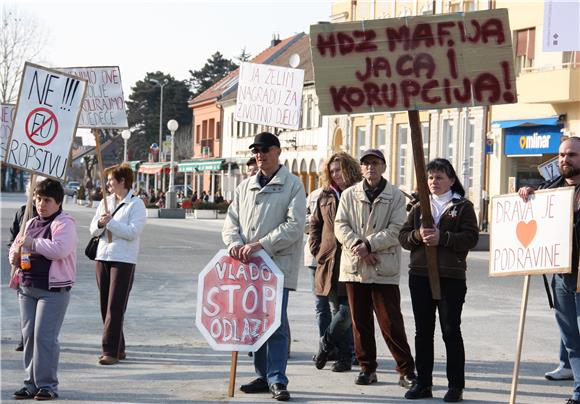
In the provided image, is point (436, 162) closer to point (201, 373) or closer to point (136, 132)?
point (201, 373)

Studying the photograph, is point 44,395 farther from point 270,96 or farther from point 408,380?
A: point 270,96

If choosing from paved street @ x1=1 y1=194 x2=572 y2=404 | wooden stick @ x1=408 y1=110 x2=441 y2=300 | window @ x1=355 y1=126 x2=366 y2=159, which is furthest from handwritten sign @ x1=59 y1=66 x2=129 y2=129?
window @ x1=355 y1=126 x2=366 y2=159

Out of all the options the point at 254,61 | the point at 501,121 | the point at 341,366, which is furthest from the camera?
the point at 254,61

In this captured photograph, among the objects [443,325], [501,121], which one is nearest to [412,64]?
[443,325]

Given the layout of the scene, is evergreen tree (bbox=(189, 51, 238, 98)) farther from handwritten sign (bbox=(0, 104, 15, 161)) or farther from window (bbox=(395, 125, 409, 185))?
handwritten sign (bbox=(0, 104, 15, 161))

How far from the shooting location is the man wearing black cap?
30.2ft

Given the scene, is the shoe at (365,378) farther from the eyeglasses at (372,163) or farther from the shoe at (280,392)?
the eyeglasses at (372,163)

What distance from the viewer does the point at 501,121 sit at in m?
43.8

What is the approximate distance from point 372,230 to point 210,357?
7.79 ft

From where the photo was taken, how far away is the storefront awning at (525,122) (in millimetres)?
40375

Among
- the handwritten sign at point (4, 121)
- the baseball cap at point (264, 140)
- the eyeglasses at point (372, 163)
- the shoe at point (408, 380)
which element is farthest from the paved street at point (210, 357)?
the handwritten sign at point (4, 121)

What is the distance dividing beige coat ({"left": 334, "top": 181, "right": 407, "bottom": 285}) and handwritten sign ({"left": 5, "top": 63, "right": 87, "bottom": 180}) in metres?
2.44

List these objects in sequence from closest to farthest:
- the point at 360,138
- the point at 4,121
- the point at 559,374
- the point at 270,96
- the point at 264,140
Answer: the point at 264,140 < the point at 559,374 < the point at 4,121 < the point at 270,96 < the point at 360,138

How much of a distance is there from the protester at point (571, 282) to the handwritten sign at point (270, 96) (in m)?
7.59
